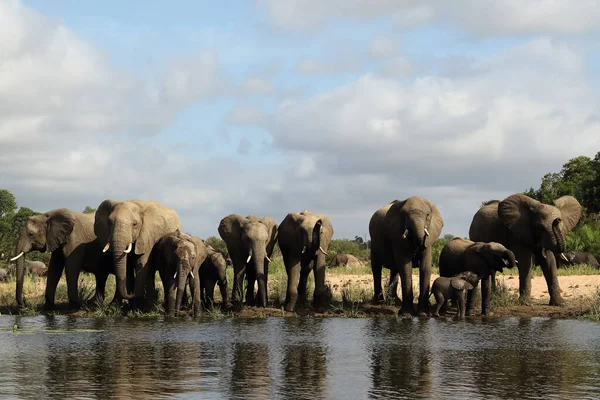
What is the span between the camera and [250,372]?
13805 millimetres

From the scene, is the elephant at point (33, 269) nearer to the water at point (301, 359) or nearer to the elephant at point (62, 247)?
the elephant at point (62, 247)

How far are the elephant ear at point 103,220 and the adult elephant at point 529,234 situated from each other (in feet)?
34.4

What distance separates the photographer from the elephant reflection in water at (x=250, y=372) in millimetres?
12133

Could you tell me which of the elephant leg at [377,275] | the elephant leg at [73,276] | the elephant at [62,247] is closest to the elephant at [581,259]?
the elephant leg at [377,275]

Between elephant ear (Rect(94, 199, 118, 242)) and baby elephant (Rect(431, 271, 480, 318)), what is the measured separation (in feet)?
28.8

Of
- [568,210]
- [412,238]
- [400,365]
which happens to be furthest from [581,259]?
[400,365]

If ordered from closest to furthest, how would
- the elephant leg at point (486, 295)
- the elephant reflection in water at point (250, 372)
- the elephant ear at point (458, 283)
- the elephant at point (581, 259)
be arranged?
the elephant reflection in water at point (250, 372) < the elephant ear at point (458, 283) < the elephant leg at point (486, 295) < the elephant at point (581, 259)

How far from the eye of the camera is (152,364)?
47.6 ft

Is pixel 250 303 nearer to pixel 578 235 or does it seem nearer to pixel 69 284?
pixel 69 284

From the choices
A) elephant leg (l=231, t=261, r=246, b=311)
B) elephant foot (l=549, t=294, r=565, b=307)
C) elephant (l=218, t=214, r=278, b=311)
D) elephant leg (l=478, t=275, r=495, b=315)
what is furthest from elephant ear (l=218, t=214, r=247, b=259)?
elephant foot (l=549, t=294, r=565, b=307)

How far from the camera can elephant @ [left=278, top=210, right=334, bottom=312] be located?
2439cm

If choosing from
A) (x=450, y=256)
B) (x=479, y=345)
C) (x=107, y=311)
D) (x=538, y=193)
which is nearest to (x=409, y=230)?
(x=450, y=256)

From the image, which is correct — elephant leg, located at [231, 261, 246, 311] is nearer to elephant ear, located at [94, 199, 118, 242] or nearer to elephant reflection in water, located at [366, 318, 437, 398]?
elephant ear, located at [94, 199, 118, 242]

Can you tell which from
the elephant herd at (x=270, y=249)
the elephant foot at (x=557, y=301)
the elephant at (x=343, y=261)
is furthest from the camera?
the elephant at (x=343, y=261)
